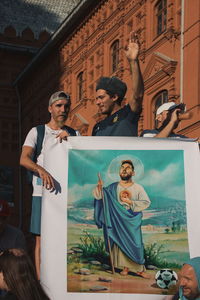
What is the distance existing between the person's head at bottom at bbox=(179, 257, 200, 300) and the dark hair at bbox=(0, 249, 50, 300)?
101 cm

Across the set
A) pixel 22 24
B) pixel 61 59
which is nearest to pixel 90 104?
pixel 61 59

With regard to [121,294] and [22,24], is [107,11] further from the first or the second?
[121,294]

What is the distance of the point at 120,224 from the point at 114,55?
20.5 m

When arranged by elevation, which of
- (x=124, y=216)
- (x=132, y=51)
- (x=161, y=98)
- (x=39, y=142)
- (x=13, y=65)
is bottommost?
(x=124, y=216)

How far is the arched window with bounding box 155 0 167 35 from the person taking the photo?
66.7 ft

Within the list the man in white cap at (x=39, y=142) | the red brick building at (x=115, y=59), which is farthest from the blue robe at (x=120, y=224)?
the red brick building at (x=115, y=59)

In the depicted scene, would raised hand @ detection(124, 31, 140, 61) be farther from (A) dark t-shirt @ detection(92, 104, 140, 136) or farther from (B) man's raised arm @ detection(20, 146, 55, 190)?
(B) man's raised arm @ detection(20, 146, 55, 190)

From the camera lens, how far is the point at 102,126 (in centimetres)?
514

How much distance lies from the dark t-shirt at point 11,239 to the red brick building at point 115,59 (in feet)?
40.0

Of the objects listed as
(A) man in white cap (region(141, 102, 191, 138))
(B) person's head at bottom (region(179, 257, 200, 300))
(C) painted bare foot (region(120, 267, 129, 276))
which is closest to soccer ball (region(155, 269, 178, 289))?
(B) person's head at bottom (region(179, 257, 200, 300))

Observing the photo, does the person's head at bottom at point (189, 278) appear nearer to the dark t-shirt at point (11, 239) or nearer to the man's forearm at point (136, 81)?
the man's forearm at point (136, 81)

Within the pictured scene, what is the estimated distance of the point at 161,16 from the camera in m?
20.7

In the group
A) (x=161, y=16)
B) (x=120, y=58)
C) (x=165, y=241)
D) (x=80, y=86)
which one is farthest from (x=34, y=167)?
(x=80, y=86)

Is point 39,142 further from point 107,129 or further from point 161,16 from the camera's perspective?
point 161,16
